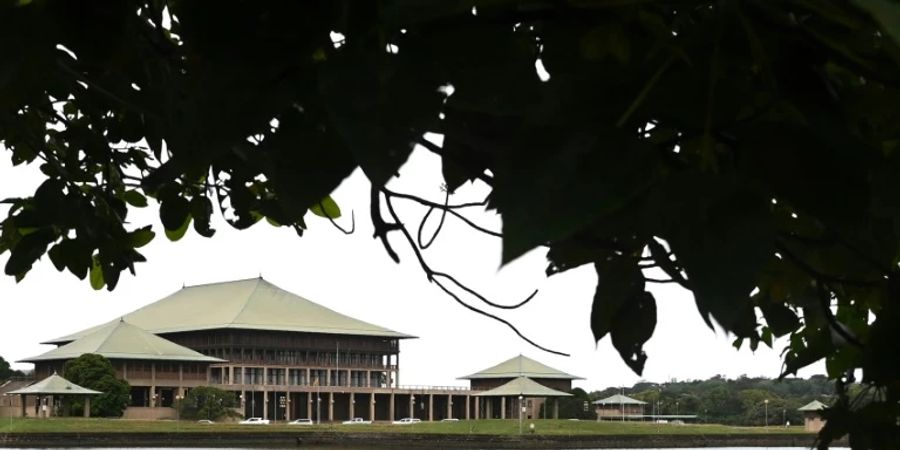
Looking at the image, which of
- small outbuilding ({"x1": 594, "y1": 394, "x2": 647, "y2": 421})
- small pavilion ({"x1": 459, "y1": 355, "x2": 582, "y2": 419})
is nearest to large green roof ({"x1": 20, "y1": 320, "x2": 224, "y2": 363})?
small pavilion ({"x1": 459, "y1": 355, "x2": 582, "y2": 419})

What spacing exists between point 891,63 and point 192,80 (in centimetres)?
33

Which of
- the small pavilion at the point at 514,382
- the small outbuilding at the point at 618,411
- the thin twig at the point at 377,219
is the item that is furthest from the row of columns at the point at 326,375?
the thin twig at the point at 377,219

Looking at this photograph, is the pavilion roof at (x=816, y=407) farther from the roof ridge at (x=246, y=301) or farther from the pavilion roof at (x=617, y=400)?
the roof ridge at (x=246, y=301)

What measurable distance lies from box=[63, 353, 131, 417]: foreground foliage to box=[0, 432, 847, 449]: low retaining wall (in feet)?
22.0

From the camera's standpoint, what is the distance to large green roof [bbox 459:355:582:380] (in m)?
57.8

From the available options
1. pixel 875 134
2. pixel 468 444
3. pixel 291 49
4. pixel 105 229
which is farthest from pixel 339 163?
pixel 468 444

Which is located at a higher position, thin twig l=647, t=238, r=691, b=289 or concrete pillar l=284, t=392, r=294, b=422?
thin twig l=647, t=238, r=691, b=289

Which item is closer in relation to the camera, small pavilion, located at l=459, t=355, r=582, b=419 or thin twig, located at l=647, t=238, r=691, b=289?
thin twig, located at l=647, t=238, r=691, b=289

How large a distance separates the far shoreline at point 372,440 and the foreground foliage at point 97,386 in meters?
6.70

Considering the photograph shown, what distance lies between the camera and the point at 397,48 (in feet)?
1.59

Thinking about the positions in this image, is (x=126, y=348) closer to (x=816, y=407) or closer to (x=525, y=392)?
(x=525, y=392)

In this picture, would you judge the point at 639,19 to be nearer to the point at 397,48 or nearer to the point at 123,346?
the point at 397,48

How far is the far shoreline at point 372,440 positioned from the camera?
111 ft

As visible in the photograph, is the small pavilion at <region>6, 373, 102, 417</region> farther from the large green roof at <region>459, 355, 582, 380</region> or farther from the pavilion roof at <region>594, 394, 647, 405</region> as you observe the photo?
the pavilion roof at <region>594, 394, 647, 405</region>
